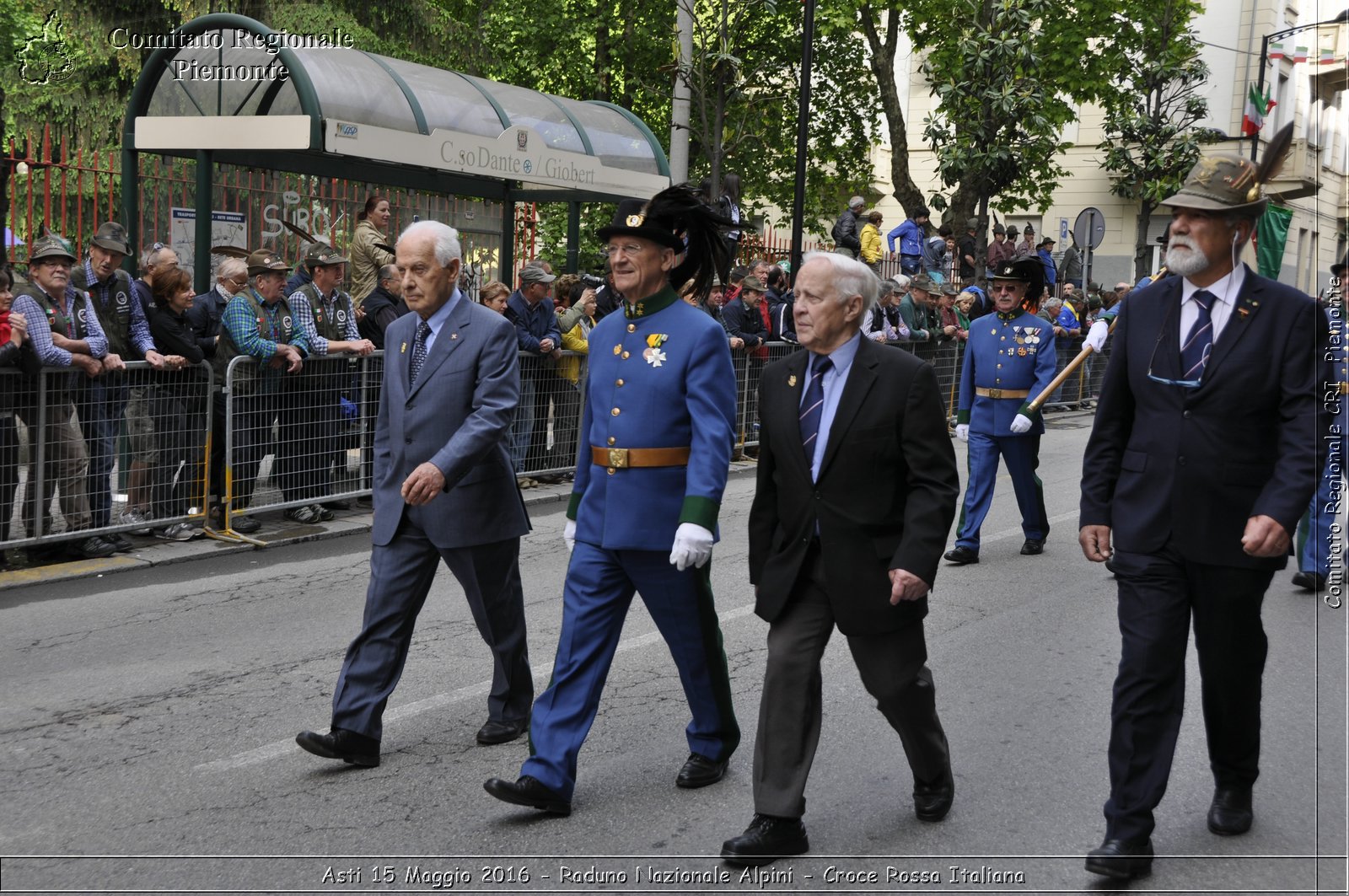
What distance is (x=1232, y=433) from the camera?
434 centimetres

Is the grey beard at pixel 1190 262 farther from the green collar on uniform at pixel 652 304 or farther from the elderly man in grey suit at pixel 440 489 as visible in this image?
the elderly man in grey suit at pixel 440 489

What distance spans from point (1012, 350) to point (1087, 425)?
11139 mm

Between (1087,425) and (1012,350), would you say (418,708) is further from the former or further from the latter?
(1087,425)

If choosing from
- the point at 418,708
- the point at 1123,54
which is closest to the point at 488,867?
the point at 418,708

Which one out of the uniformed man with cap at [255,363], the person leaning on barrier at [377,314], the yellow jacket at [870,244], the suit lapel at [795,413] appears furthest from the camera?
the yellow jacket at [870,244]

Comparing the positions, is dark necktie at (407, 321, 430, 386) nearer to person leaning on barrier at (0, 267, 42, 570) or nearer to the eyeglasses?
the eyeglasses

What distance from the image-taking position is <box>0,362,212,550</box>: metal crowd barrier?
8461 millimetres

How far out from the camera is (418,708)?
5.99 metres

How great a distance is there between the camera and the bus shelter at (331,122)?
11.6 m

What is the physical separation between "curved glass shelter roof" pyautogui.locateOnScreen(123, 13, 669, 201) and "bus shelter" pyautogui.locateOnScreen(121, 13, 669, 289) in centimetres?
1

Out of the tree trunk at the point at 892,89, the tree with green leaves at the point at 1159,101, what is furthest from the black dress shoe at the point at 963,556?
the tree with green leaves at the point at 1159,101

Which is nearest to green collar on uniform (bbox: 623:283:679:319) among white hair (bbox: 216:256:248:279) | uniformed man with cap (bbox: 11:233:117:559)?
uniformed man with cap (bbox: 11:233:117:559)

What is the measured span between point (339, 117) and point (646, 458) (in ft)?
26.6

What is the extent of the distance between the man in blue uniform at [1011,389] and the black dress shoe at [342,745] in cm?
554
